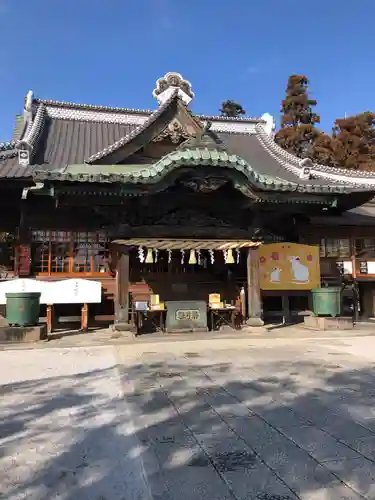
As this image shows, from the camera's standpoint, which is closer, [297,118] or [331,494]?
[331,494]

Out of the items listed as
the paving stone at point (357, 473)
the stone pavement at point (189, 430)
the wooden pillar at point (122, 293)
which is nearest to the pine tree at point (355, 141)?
the wooden pillar at point (122, 293)

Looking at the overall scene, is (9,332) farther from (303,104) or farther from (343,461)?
(303,104)

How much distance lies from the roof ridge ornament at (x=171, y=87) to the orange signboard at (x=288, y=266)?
8116 millimetres

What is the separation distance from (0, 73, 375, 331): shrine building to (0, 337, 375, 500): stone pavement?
5618 mm

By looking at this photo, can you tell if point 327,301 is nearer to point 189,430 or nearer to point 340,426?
point 340,426

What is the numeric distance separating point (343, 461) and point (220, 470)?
111 centimetres

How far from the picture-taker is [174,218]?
1366 centimetres

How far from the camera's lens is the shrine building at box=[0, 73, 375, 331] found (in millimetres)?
12359

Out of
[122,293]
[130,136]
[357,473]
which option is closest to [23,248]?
[122,293]

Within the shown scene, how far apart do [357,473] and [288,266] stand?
38.4ft

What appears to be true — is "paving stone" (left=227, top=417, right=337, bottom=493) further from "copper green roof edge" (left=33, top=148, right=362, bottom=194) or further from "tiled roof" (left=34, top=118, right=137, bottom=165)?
"tiled roof" (left=34, top=118, right=137, bottom=165)

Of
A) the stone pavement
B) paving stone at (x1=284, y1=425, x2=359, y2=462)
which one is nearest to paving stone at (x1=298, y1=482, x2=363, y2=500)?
the stone pavement

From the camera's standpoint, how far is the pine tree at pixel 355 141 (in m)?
35.3

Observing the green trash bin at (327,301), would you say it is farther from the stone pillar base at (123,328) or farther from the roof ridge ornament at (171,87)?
the roof ridge ornament at (171,87)
